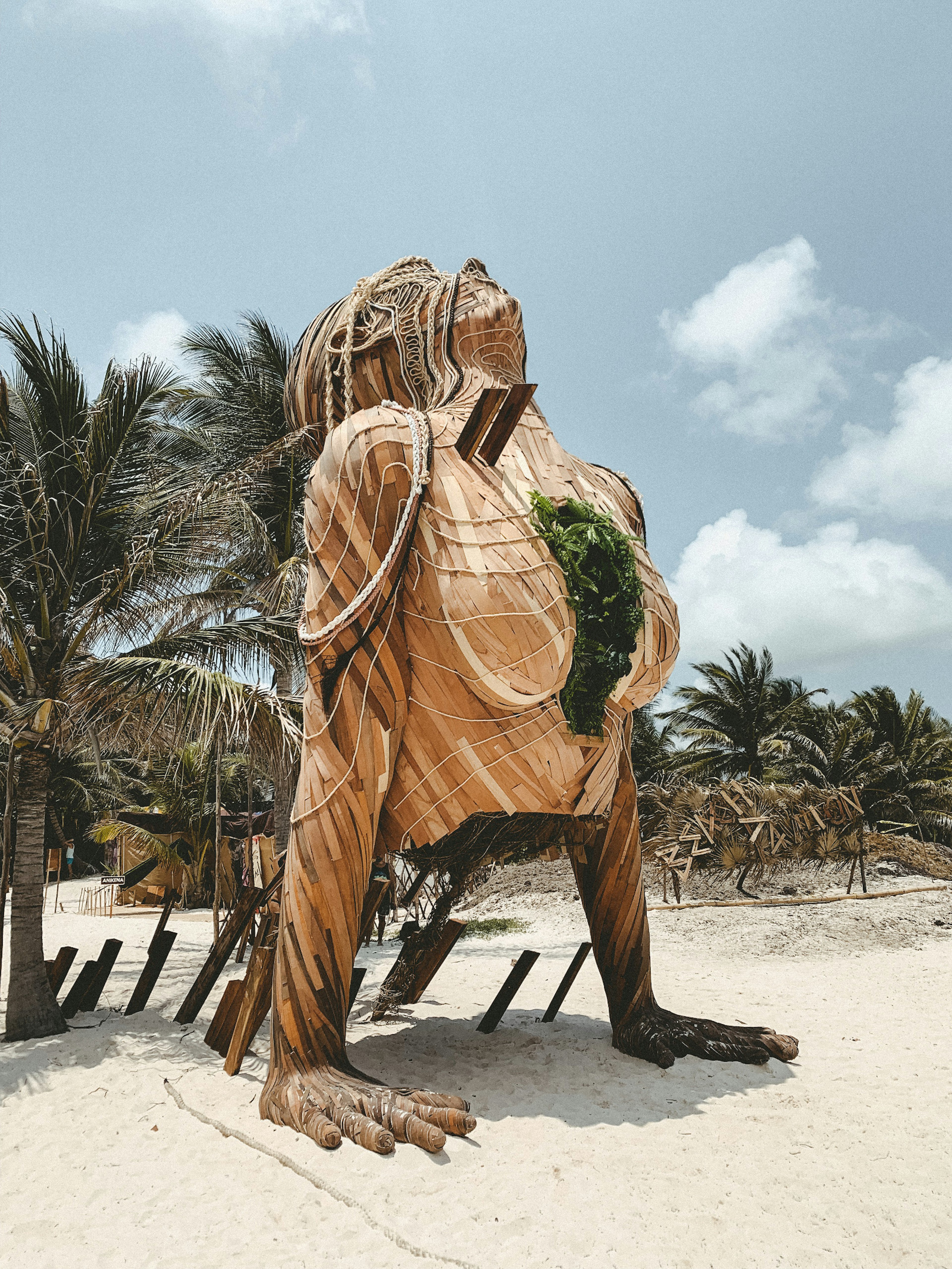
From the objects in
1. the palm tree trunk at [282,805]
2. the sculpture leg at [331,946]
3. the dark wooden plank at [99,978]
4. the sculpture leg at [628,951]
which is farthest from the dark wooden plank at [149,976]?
the sculpture leg at [628,951]

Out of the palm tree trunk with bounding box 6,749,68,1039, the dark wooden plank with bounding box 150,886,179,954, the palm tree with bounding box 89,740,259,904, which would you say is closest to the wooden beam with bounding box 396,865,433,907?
the dark wooden plank with bounding box 150,886,179,954

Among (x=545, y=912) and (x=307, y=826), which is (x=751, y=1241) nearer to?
(x=307, y=826)

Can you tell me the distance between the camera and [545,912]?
17.2 metres

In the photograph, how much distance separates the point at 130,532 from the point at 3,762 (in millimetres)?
7704

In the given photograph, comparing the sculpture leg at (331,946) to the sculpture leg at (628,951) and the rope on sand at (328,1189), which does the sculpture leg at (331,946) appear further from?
the sculpture leg at (628,951)

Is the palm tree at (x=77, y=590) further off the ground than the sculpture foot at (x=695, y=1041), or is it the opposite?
the palm tree at (x=77, y=590)

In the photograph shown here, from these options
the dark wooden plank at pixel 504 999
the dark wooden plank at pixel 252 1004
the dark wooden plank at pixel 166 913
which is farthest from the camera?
the dark wooden plank at pixel 166 913

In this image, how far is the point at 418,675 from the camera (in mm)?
5156

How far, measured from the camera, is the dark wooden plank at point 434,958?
23.7 ft

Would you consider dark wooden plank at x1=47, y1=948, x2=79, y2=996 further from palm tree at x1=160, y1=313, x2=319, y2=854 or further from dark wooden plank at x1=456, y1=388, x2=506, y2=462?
dark wooden plank at x1=456, y1=388, x2=506, y2=462

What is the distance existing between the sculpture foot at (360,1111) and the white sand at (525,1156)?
0.24ft

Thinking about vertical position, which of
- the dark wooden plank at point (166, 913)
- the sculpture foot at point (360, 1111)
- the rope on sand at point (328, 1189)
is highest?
the dark wooden plank at point (166, 913)

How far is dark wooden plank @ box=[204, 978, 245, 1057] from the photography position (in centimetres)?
618

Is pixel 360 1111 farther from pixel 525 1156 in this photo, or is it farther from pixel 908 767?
pixel 908 767
